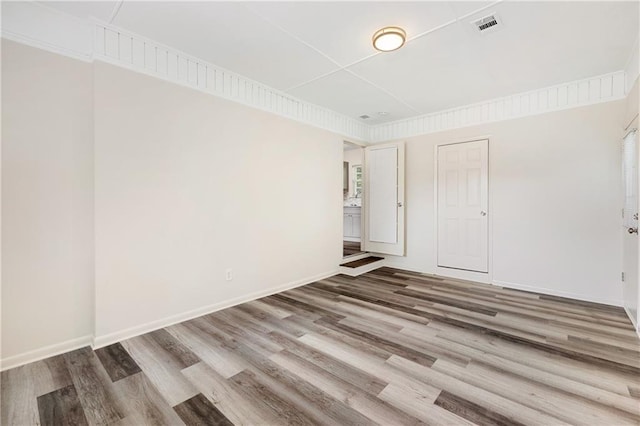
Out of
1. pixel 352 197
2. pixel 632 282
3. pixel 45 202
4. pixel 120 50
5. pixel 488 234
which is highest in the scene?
pixel 120 50

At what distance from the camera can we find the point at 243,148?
3375 millimetres

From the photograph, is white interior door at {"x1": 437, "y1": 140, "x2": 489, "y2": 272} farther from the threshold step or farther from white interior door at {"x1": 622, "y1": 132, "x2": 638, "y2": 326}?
white interior door at {"x1": 622, "y1": 132, "x2": 638, "y2": 326}

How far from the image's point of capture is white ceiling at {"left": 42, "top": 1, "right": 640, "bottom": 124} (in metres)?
2.16

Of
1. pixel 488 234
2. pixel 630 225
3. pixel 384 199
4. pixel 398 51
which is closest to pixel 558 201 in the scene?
pixel 630 225

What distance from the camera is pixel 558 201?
3607 millimetres

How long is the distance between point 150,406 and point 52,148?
208 cm

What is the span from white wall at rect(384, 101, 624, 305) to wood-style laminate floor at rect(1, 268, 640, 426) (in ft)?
1.98

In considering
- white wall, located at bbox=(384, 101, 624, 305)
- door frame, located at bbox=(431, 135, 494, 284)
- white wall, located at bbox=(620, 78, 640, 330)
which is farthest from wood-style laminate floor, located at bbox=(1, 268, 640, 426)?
door frame, located at bbox=(431, 135, 494, 284)

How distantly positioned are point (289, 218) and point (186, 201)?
1.46 metres

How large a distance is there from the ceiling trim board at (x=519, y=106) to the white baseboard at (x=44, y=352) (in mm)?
5047

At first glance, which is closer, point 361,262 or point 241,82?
point 241,82

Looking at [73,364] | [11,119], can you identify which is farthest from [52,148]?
[73,364]

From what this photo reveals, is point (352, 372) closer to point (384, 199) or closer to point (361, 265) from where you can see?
point (361, 265)

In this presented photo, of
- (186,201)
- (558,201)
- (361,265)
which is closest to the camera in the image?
(186,201)
